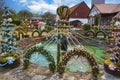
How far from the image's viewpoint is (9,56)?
6.89 meters

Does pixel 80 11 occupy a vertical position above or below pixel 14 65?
above

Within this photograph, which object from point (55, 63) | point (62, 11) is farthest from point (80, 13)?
point (55, 63)

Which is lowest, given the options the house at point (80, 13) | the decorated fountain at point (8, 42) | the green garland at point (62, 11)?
the decorated fountain at point (8, 42)

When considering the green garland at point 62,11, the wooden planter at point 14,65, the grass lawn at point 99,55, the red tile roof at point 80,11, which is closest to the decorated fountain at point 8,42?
the wooden planter at point 14,65

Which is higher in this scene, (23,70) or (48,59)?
(48,59)

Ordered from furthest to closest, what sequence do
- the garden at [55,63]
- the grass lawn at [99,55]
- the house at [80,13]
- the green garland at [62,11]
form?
1. the house at [80,13]
2. the grass lawn at [99,55]
3. the green garland at [62,11]
4. the garden at [55,63]

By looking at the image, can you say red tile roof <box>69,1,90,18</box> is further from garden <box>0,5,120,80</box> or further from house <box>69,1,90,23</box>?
garden <box>0,5,120,80</box>

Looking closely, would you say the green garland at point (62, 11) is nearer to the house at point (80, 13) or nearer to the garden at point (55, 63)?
the garden at point (55, 63)

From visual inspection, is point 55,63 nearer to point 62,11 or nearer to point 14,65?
point 14,65

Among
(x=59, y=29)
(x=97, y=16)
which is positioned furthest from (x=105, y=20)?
(x=59, y=29)

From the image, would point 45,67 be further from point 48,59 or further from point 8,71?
point 8,71

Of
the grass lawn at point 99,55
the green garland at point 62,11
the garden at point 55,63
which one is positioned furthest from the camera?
the grass lawn at point 99,55

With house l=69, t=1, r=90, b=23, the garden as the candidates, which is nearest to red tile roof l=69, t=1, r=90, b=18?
house l=69, t=1, r=90, b=23

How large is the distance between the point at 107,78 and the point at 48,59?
213 centimetres
